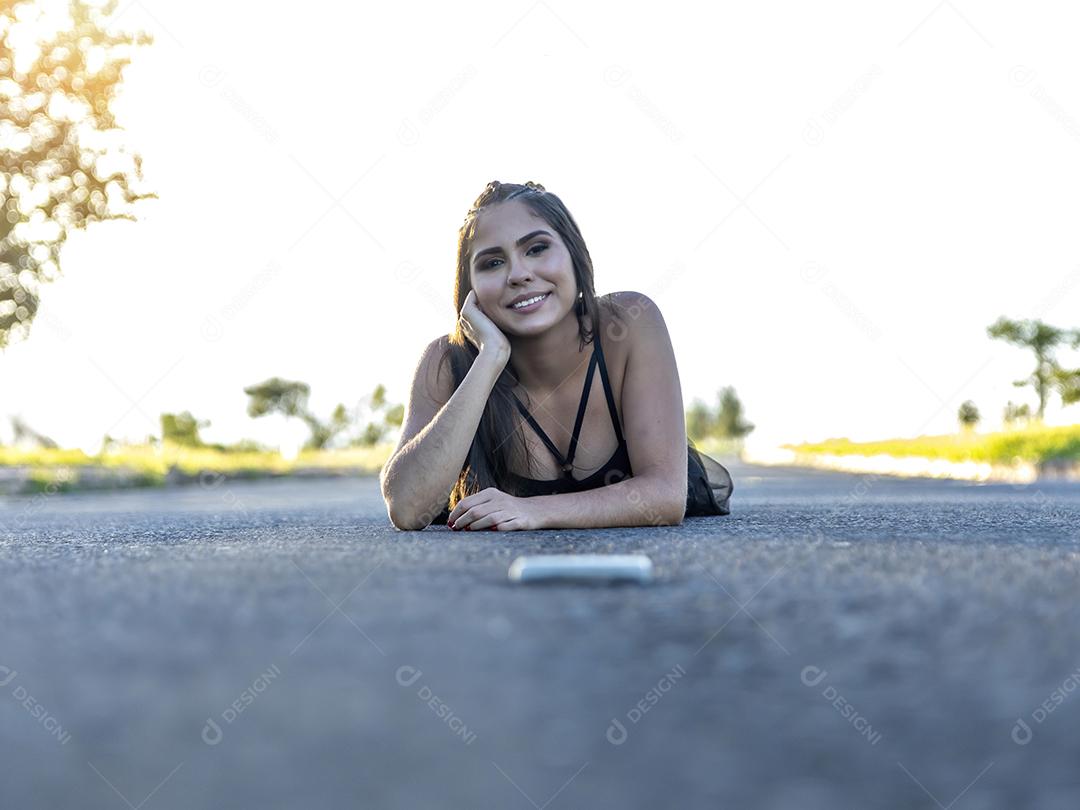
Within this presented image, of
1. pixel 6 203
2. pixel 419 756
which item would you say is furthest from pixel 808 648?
pixel 6 203

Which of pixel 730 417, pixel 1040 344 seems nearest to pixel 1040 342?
pixel 1040 344

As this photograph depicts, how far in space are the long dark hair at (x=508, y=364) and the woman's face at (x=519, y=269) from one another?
1.9 inches

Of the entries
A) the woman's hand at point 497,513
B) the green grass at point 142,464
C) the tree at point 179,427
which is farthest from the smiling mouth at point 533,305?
the tree at point 179,427

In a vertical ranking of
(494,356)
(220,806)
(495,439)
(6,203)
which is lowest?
(220,806)

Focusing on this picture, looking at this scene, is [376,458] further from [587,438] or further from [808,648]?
[808,648]

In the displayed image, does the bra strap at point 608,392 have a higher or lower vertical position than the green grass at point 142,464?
higher

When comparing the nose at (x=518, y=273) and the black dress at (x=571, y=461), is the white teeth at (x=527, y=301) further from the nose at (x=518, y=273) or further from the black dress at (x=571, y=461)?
the black dress at (x=571, y=461)

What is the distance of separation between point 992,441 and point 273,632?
63.5 ft

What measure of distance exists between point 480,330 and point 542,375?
1.15 feet

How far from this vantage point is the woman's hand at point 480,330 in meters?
3.35

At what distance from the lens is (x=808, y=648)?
115cm

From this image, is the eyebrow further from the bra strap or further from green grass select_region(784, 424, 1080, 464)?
green grass select_region(784, 424, 1080, 464)

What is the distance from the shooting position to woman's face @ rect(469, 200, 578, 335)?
348 centimetres

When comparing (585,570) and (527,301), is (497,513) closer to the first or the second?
(527,301)
